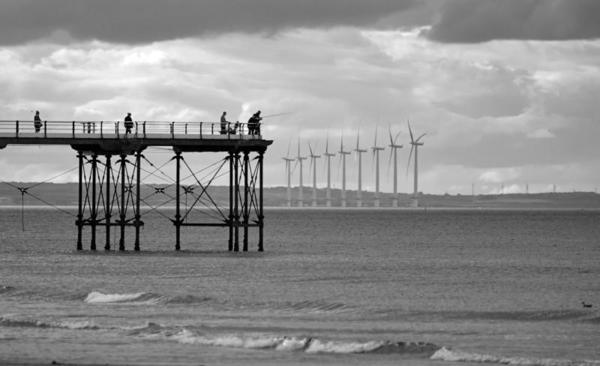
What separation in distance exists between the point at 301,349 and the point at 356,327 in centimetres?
756

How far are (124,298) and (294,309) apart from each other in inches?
333

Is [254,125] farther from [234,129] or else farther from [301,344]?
[301,344]

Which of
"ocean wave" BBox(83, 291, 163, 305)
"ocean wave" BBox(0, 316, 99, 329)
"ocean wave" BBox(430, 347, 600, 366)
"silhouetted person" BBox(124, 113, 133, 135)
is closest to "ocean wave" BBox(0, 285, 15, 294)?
"ocean wave" BBox(83, 291, 163, 305)

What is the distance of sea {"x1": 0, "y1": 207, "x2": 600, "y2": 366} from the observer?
40.7 meters

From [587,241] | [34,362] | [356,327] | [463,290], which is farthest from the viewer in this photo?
[587,241]

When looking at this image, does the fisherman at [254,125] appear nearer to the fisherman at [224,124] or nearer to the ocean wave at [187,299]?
the fisherman at [224,124]

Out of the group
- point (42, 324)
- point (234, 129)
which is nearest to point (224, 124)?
point (234, 129)

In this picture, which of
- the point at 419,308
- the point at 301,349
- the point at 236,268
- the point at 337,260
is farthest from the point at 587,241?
the point at 301,349

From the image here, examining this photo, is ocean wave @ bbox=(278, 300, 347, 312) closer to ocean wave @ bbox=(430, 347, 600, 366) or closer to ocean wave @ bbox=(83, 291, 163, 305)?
ocean wave @ bbox=(83, 291, 163, 305)

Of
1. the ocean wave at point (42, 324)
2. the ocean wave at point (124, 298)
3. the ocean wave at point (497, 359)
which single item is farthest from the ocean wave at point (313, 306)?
the ocean wave at point (497, 359)

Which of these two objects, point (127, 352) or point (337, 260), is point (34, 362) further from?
point (337, 260)

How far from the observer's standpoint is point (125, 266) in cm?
8044

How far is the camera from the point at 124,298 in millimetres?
59438

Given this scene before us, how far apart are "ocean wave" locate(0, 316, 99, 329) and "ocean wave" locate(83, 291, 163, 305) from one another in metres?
10.1
